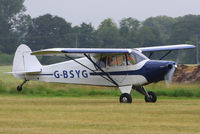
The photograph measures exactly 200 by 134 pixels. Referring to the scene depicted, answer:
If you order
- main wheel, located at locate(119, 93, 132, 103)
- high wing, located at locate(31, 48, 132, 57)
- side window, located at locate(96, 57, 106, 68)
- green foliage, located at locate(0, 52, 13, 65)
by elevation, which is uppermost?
green foliage, located at locate(0, 52, 13, 65)

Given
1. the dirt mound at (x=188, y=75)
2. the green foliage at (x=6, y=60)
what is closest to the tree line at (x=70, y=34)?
the green foliage at (x=6, y=60)

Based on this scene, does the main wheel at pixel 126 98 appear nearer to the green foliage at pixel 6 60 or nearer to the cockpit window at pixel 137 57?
the cockpit window at pixel 137 57

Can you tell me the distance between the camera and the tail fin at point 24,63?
77.9 ft

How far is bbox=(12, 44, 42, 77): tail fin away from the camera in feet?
77.9

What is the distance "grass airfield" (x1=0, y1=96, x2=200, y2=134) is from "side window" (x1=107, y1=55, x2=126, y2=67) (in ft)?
11.5

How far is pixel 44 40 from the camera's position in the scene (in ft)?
186

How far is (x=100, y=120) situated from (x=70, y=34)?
48232 millimetres

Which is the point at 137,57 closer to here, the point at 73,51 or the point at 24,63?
the point at 73,51

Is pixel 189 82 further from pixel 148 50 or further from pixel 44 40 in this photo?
pixel 44 40

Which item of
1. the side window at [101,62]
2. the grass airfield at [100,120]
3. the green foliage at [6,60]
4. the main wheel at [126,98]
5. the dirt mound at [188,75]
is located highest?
the green foliage at [6,60]

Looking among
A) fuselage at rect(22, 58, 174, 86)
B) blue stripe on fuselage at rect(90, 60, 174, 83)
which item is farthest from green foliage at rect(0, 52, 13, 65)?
blue stripe on fuselage at rect(90, 60, 174, 83)

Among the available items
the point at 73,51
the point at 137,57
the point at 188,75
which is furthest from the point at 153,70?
the point at 188,75

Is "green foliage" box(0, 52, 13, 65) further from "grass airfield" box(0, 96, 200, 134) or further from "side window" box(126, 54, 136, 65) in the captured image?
"grass airfield" box(0, 96, 200, 134)

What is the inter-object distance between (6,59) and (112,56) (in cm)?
2872
